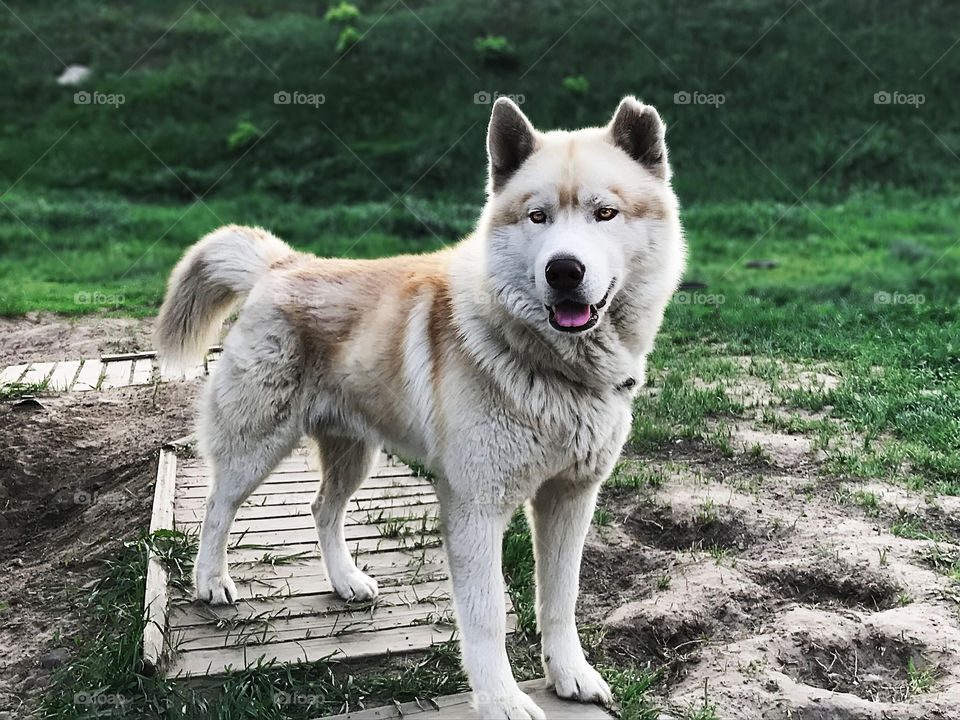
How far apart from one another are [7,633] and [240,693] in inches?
51.5

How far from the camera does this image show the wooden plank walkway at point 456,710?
8.91 feet

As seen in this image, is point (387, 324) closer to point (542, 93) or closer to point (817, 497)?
point (817, 497)

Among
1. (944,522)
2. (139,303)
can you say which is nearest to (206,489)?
(944,522)

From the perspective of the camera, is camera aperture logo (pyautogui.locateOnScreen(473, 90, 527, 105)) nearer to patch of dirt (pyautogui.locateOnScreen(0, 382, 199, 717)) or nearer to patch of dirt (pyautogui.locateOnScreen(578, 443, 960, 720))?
patch of dirt (pyautogui.locateOnScreen(0, 382, 199, 717))

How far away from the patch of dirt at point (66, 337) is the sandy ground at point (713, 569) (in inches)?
56.2

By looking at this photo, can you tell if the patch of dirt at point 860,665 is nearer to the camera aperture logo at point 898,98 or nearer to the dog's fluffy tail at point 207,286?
the dog's fluffy tail at point 207,286

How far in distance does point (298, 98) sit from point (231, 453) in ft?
40.6

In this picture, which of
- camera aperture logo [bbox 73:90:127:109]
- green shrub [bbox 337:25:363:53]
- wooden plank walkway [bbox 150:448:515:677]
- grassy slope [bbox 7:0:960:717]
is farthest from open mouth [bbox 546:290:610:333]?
green shrub [bbox 337:25:363:53]

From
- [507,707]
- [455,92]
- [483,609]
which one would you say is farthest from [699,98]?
[507,707]

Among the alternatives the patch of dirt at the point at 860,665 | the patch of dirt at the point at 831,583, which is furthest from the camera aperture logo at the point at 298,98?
the patch of dirt at the point at 860,665

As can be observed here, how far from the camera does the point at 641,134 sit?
274cm

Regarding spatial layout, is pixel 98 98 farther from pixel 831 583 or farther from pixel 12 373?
pixel 831 583

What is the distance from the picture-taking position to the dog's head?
2.48 m

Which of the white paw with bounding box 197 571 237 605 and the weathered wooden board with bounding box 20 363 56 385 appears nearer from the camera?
the white paw with bounding box 197 571 237 605
